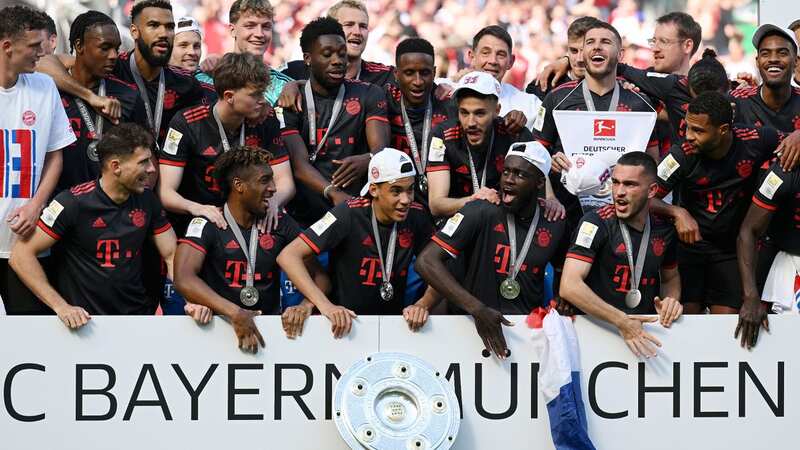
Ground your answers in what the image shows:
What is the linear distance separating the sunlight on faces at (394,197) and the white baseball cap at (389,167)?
0.08ft

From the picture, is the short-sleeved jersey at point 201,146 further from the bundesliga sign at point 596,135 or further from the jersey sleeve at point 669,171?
the jersey sleeve at point 669,171

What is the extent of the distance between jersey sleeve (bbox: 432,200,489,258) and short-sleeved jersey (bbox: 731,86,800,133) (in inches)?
76.8

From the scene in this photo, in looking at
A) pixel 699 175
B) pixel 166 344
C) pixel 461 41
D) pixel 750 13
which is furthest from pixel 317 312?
pixel 750 13

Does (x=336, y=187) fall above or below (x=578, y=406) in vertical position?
above

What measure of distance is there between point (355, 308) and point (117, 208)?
144 centimetres

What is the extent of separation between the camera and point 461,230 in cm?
832

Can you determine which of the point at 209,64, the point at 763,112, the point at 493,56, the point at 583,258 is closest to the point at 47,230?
the point at 209,64

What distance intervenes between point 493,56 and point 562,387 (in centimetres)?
294

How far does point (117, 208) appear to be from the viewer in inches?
326

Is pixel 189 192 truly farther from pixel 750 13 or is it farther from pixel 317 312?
pixel 750 13

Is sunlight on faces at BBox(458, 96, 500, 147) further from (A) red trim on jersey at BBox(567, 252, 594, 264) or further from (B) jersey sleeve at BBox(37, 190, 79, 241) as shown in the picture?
(B) jersey sleeve at BBox(37, 190, 79, 241)

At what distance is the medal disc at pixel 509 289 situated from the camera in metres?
8.31

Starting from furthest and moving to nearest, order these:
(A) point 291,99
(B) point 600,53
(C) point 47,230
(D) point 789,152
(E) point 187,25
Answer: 1. (E) point 187,25
2. (A) point 291,99
3. (B) point 600,53
4. (D) point 789,152
5. (C) point 47,230

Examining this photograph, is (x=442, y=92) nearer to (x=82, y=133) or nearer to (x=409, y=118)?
(x=409, y=118)
